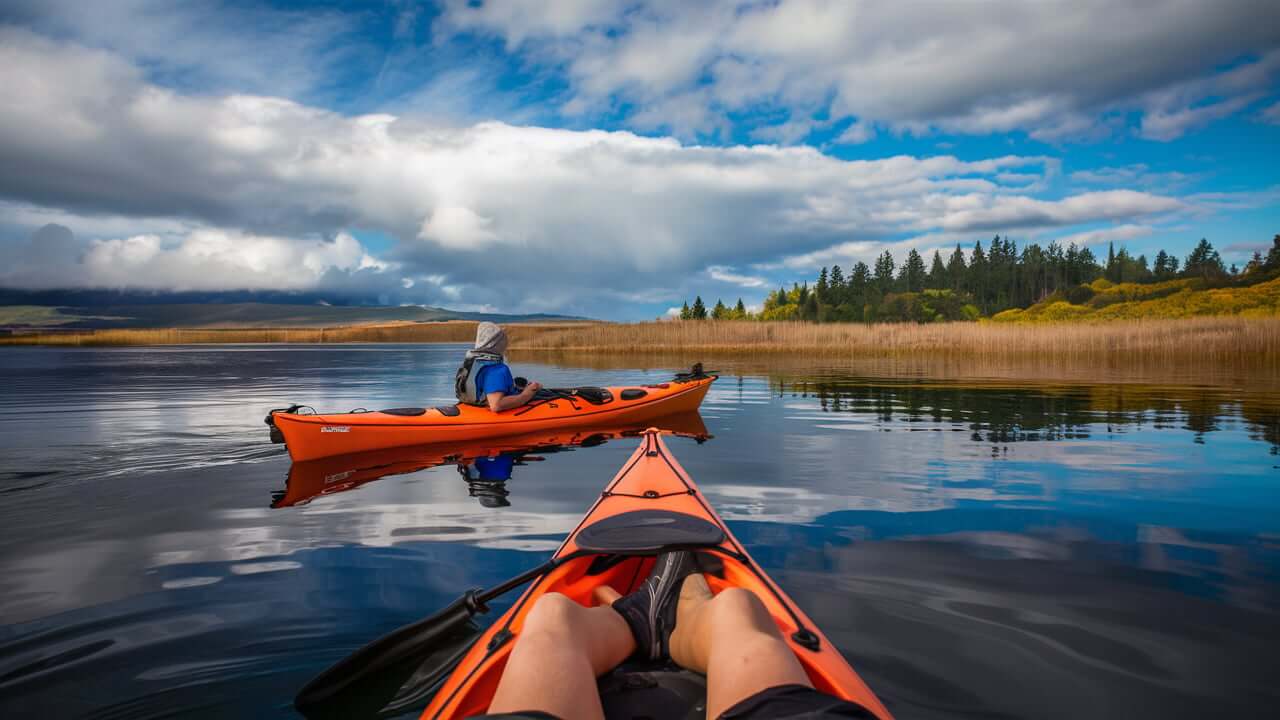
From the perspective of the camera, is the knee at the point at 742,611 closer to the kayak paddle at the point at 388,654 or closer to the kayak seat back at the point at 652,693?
the kayak seat back at the point at 652,693

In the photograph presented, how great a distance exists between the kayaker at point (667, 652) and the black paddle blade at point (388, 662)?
76 cm

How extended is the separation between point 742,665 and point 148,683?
2.26 metres

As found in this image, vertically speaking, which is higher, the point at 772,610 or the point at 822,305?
the point at 822,305

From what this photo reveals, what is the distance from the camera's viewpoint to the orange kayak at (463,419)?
689 cm

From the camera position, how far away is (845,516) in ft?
15.1

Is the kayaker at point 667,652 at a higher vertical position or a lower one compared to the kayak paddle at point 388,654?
higher

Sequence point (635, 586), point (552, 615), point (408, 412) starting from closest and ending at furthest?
1. point (552, 615)
2. point (635, 586)
3. point (408, 412)

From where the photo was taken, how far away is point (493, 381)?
26.4ft

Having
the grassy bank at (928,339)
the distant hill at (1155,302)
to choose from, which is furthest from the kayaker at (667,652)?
the distant hill at (1155,302)

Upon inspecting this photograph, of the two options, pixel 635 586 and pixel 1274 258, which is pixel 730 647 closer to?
pixel 635 586

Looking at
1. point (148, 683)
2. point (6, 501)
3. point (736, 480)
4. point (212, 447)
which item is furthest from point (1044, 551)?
point (212, 447)

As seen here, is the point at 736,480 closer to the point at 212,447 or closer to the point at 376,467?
the point at 376,467

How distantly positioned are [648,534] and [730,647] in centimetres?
97

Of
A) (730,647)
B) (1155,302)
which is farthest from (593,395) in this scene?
(1155,302)
